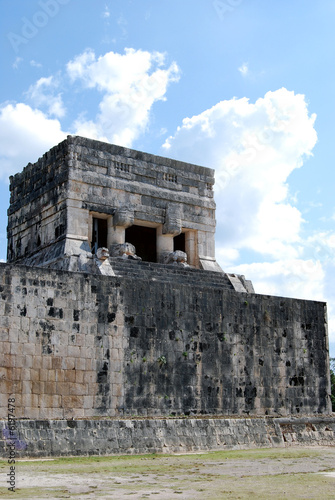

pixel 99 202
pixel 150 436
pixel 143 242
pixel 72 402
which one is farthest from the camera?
pixel 143 242

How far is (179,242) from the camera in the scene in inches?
896

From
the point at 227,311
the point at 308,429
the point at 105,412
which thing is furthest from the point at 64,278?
the point at 308,429

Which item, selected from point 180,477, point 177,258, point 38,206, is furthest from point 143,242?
point 180,477

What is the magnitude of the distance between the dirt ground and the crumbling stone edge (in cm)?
37

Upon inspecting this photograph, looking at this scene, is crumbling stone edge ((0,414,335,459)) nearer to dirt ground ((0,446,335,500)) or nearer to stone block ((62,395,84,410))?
dirt ground ((0,446,335,500))

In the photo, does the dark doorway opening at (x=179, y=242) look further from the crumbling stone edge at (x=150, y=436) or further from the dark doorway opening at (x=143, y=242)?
the crumbling stone edge at (x=150, y=436)

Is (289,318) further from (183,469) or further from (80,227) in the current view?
(183,469)

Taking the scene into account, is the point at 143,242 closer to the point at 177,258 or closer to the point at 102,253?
the point at 177,258

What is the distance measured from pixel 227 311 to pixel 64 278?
15.2 ft

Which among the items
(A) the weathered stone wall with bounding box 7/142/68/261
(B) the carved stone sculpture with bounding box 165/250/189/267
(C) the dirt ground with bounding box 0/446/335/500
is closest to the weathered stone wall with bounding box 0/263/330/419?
(B) the carved stone sculpture with bounding box 165/250/189/267

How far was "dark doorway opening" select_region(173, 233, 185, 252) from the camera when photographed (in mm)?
22452

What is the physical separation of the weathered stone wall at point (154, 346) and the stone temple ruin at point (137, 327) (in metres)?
0.03

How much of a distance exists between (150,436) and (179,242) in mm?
10286

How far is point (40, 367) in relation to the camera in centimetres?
1526
